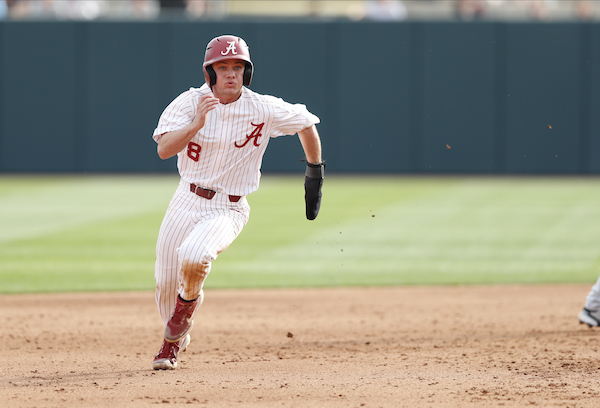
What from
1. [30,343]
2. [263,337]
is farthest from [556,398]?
[30,343]

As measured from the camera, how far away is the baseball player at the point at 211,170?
4.68 metres

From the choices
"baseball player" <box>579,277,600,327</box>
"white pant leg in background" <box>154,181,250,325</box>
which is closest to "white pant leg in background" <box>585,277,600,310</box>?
"baseball player" <box>579,277,600,327</box>

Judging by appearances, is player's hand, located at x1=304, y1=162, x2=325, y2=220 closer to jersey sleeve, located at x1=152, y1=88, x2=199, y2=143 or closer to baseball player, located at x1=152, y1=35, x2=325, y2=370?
baseball player, located at x1=152, y1=35, x2=325, y2=370

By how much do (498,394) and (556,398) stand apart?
0.93 feet

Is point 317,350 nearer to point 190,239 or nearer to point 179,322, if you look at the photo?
point 179,322

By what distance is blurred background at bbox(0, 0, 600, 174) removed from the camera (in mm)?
17078

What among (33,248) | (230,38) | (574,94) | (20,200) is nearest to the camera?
(230,38)

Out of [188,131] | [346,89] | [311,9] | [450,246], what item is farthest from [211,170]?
[311,9]

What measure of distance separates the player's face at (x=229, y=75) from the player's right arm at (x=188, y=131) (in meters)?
0.26

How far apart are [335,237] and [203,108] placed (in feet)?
19.7

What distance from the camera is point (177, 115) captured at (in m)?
4.66

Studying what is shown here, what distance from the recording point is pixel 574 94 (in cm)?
1702

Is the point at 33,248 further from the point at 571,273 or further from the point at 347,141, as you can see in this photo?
the point at 347,141

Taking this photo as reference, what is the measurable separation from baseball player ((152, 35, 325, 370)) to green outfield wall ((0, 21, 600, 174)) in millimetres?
12437
